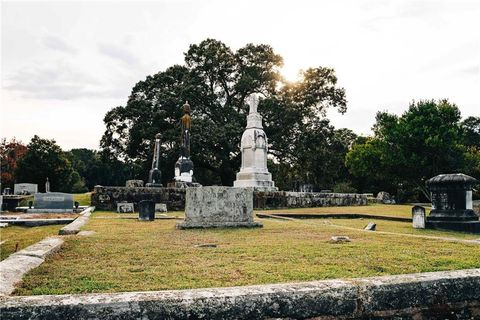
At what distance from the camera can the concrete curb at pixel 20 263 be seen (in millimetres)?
3183

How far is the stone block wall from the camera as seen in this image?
17.7m

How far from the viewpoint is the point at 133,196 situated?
1789 cm

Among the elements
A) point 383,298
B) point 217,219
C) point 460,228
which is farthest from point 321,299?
point 460,228

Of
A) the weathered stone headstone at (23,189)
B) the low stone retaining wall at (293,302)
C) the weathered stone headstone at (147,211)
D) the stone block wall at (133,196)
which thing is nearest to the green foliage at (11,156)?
the weathered stone headstone at (23,189)

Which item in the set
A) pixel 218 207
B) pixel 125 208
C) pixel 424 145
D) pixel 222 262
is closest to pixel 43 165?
pixel 125 208

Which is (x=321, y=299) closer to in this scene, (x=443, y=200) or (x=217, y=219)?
(x=217, y=219)

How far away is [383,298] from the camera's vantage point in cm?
309

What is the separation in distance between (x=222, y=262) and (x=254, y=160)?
16993 mm

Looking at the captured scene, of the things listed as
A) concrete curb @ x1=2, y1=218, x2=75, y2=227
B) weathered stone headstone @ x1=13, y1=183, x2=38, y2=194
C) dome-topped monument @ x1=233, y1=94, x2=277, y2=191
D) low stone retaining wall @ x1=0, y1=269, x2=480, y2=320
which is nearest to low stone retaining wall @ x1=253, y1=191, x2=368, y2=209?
dome-topped monument @ x1=233, y1=94, x2=277, y2=191

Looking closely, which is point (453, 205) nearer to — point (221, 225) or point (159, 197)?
point (221, 225)

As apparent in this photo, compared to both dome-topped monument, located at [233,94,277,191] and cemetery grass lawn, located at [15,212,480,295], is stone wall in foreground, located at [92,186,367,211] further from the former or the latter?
cemetery grass lawn, located at [15,212,480,295]

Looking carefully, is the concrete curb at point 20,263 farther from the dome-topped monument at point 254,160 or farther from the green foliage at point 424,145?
the green foliage at point 424,145

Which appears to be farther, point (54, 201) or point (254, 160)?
point (254, 160)

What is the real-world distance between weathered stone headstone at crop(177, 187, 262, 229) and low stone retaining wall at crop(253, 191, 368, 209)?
9.43 m
